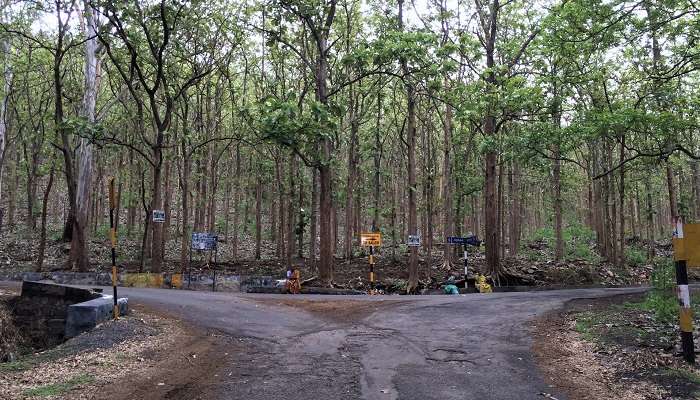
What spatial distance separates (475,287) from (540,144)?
591 centimetres

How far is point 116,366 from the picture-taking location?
6.68m

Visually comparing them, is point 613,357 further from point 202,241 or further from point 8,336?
point 202,241

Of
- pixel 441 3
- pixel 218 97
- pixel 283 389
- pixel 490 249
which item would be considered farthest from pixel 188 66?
pixel 283 389

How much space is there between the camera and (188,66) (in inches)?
1006

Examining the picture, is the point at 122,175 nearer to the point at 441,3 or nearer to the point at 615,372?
the point at 441,3

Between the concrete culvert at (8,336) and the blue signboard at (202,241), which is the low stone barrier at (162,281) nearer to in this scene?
the blue signboard at (202,241)

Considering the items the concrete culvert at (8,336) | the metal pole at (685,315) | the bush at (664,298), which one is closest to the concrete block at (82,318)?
the concrete culvert at (8,336)

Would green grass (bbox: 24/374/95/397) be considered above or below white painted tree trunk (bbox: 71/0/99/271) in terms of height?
below

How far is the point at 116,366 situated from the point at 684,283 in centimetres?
720

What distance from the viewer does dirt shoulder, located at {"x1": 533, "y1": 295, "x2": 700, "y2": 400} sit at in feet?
18.5

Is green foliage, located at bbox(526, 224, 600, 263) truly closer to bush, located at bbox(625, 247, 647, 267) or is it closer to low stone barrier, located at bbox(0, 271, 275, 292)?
bush, located at bbox(625, 247, 647, 267)

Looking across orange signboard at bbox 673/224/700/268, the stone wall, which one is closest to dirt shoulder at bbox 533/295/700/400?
orange signboard at bbox 673/224/700/268

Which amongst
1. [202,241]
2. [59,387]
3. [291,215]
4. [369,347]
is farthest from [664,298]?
[291,215]

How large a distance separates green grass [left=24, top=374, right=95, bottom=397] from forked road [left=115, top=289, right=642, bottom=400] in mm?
985
